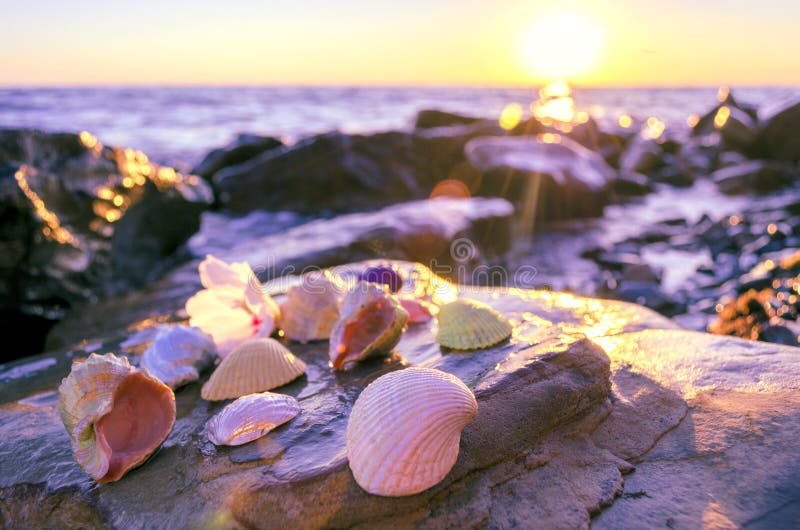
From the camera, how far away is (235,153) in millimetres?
13055

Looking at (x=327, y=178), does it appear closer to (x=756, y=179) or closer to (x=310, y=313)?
(x=310, y=313)

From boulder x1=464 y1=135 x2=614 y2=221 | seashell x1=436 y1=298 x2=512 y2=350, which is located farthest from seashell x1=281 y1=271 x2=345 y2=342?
boulder x1=464 y1=135 x2=614 y2=221

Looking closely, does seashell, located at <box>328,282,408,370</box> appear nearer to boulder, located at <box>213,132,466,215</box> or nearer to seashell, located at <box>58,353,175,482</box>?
seashell, located at <box>58,353,175,482</box>

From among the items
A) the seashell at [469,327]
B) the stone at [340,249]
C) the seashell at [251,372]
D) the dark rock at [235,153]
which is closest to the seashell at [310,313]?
the seashell at [251,372]

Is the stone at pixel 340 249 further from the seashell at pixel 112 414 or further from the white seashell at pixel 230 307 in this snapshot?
the seashell at pixel 112 414

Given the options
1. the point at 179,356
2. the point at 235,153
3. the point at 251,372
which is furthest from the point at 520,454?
the point at 235,153

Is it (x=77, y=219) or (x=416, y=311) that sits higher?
(x=416, y=311)

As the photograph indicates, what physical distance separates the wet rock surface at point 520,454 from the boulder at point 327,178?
824 centimetres

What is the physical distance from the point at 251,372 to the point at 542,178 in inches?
336

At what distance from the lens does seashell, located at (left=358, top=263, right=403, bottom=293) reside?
3742mm

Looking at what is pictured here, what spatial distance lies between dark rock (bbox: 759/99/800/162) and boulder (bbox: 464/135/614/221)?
7.93 m

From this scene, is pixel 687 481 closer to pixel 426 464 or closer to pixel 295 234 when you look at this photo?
pixel 426 464

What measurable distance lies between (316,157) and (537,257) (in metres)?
5.28

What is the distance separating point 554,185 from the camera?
10023 mm
